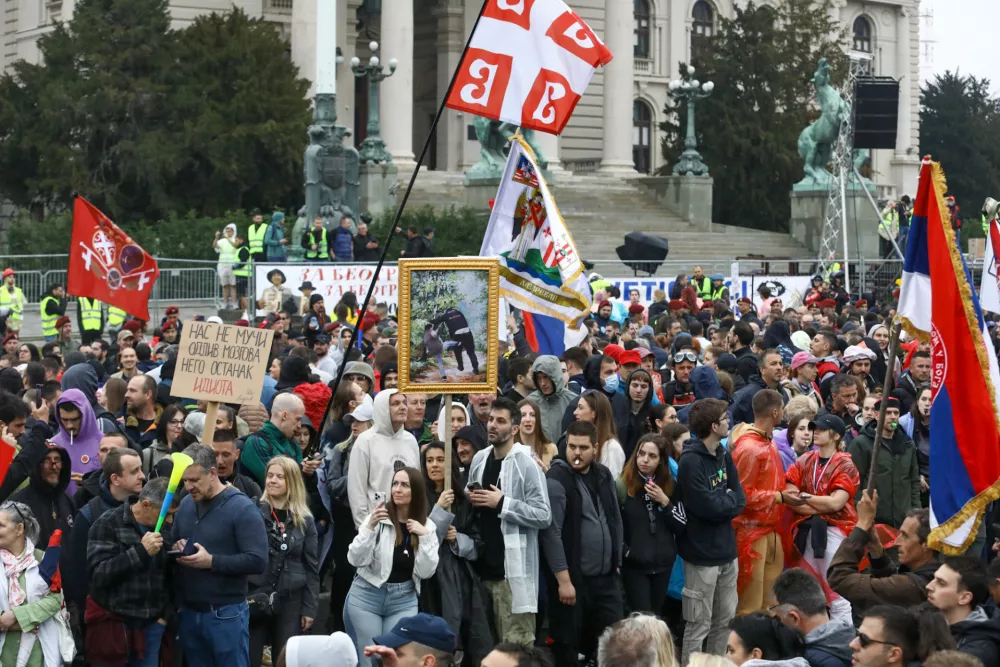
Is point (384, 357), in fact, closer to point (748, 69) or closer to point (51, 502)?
point (51, 502)

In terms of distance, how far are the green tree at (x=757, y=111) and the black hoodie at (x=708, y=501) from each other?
40.0 m

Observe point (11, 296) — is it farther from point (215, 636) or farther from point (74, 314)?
point (215, 636)

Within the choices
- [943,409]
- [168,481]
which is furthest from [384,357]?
[943,409]

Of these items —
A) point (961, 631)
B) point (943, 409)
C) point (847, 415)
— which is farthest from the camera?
point (847, 415)

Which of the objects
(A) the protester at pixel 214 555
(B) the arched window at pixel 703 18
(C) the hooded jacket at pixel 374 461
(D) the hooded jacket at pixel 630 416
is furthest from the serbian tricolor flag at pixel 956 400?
(B) the arched window at pixel 703 18

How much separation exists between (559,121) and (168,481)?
5043 mm

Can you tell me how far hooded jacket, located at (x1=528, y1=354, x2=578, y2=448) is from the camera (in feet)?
35.8

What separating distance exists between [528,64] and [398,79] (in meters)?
31.3

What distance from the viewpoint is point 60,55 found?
39.9 meters

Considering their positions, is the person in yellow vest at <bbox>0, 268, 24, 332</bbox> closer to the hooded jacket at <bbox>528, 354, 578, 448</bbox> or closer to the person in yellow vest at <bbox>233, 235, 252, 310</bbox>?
the person in yellow vest at <bbox>233, 235, 252, 310</bbox>

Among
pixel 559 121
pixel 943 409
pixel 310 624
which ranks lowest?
pixel 310 624

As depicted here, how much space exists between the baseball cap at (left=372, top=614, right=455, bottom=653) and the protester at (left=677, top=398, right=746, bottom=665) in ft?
10.0

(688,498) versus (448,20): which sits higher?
(448,20)

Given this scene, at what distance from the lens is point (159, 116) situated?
39.3 m
